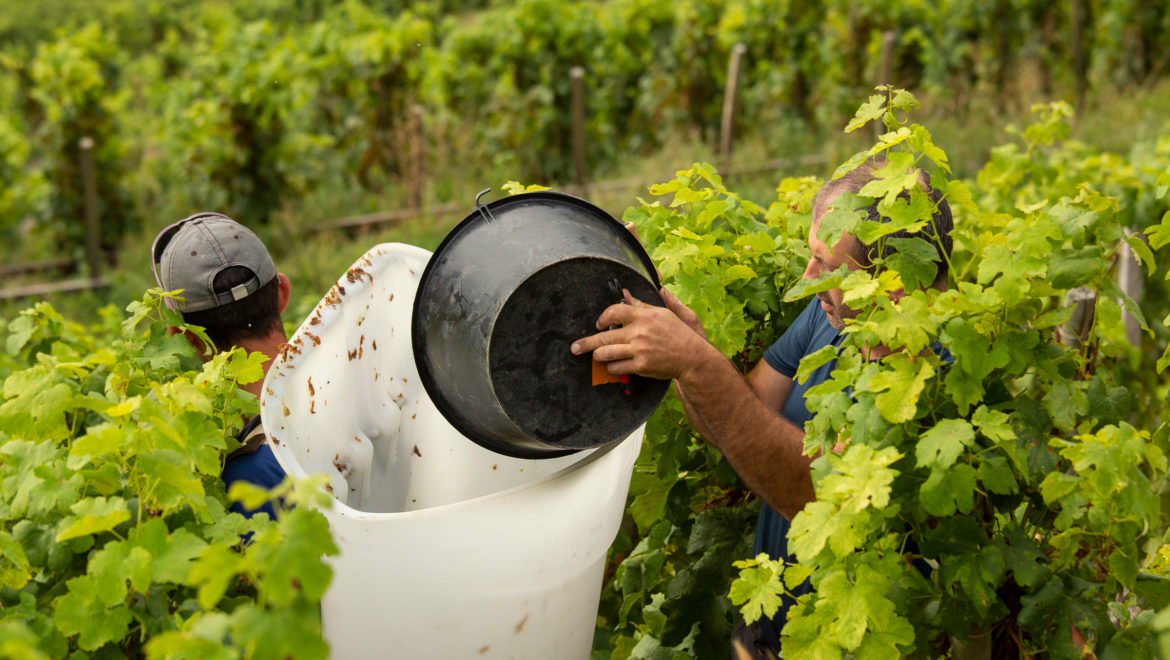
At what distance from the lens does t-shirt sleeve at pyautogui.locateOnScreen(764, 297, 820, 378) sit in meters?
2.22

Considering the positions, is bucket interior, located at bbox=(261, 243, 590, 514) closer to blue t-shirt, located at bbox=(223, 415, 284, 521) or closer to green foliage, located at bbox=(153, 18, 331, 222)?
blue t-shirt, located at bbox=(223, 415, 284, 521)

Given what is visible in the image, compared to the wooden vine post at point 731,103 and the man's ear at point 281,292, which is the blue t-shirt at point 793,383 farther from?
the wooden vine post at point 731,103

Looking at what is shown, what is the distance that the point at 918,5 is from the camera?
10.1m

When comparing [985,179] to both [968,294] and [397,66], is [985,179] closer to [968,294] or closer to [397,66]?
[968,294]

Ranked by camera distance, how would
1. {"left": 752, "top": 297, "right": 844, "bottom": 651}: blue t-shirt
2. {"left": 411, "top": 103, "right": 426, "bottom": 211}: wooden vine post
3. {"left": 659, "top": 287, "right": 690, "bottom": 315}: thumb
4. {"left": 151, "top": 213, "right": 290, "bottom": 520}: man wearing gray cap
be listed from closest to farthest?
{"left": 659, "top": 287, "right": 690, "bottom": 315}: thumb
{"left": 752, "top": 297, "right": 844, "bottom": 651}: blue t-shirt
{"left": 151, "top": 213, "right": 290, "bottom": 520}: man wearing gray cap
{"left": 411, "top": 103, "right": 426, "bottom": 211}: wooden vine post

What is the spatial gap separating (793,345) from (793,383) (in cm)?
9

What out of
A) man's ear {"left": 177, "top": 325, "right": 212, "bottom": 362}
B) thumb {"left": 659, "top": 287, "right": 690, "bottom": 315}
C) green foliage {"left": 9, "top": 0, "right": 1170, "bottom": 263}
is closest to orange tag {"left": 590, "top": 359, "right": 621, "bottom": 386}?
thumb {"left": 659, "top": 287, "right": 690, "bottom": 315}

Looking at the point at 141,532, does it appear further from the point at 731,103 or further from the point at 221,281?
the point at 731,103

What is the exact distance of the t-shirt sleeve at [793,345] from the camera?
7.29 feet

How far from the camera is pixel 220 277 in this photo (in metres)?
2.35

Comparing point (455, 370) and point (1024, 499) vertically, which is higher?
point (455, 370)

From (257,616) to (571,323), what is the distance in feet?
2.54

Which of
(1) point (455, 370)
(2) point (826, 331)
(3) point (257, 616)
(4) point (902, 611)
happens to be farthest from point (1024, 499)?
(3) point (257, 616)

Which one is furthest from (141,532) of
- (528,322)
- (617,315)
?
(617,315)
